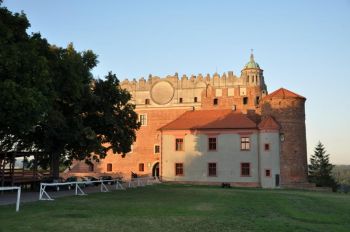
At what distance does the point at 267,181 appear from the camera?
1874 inches

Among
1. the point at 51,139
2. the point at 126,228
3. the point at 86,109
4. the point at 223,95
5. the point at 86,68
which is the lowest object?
the point at 126,228

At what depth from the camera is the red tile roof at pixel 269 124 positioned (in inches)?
1893

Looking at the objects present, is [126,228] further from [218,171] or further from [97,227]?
[218,171]

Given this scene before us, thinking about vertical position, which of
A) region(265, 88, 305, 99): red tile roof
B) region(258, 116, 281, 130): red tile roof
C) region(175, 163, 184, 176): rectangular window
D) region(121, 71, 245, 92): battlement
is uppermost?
region(121, 71, 245, 92): battlement

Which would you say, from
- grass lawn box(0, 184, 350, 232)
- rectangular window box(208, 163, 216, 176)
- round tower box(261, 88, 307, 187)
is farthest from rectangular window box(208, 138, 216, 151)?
grass lawn box(0, 184, 350, 232)

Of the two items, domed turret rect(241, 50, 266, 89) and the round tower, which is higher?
domed turret rect(241, 50, 266, 89)

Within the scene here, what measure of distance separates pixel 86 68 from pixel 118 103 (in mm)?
5153

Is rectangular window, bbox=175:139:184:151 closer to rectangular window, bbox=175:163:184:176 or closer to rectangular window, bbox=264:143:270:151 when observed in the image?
rectangular window, bbox=175:163:184:176

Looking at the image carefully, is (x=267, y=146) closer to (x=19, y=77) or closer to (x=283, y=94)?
(x=283, y=94)

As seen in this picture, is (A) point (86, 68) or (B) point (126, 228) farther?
(A) point (86, 68)

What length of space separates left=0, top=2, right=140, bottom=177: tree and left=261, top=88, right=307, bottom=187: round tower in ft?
63.7

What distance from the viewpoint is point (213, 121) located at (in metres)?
51.9

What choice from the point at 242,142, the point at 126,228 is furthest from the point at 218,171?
the point at 126,228

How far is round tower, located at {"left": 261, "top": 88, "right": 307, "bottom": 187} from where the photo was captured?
4781 centimetres
